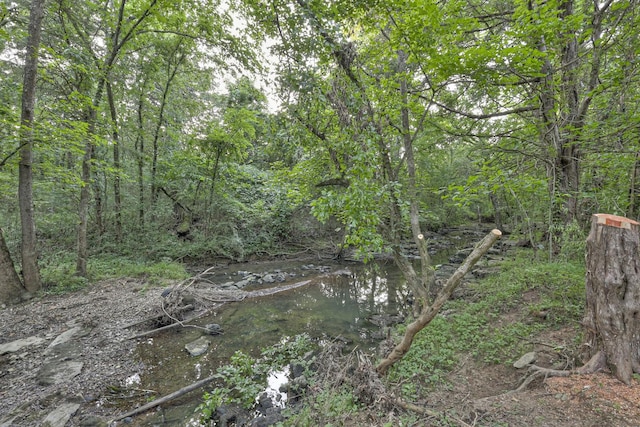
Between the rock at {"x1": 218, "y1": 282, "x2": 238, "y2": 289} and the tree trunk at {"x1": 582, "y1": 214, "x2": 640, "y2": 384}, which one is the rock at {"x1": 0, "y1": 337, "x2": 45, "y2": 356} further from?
the tree trunk at {"x1": 582, "y1": 214, "x2": 640, "y2": 384}

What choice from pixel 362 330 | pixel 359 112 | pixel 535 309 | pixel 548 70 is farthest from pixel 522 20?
pixel 362 330

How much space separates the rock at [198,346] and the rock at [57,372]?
1.57 meters

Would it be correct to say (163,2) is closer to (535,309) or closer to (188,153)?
(188,153)

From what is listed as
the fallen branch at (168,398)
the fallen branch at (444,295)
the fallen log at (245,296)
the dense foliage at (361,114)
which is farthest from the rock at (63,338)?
the fallen branch at (444,295)

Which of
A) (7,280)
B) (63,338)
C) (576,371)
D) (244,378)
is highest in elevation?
(7,280)

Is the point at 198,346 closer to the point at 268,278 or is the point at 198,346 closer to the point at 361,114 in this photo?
the point at 268,278

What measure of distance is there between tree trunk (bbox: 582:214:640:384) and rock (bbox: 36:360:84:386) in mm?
6840

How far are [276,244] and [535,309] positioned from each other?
1177 cm

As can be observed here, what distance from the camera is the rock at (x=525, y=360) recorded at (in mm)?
3377

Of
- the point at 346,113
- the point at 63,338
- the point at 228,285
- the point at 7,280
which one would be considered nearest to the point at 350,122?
the point at 346,113

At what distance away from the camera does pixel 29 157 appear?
6504 mm

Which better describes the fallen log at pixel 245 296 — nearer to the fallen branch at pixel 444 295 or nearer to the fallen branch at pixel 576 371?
the fallen branch at pixel 444 295

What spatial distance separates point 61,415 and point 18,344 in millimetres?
2550

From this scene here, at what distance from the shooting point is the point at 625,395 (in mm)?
2363
